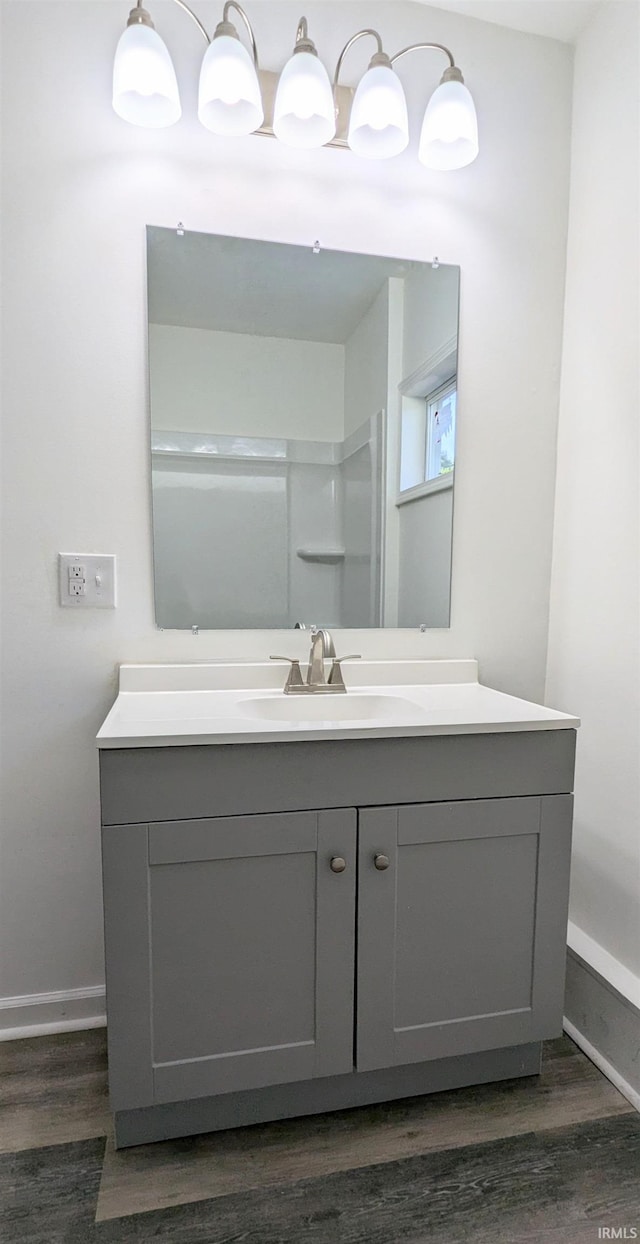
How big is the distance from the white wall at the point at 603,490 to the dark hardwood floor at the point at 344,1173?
1.32 ft

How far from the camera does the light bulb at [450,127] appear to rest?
1435 millimetres

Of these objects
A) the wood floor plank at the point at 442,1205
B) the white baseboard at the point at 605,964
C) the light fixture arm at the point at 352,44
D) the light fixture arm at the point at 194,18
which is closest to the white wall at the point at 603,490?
the white baseboard at the point at 605,964

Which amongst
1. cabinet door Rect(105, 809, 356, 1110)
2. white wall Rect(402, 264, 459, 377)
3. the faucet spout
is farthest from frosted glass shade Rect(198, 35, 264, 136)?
cabinet door Rect(105, 809, 356, 1110)

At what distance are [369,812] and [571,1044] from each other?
0.84 metres

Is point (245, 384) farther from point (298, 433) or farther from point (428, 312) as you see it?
point (428, 312)

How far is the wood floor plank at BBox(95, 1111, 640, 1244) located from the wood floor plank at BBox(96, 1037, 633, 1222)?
0.02 meters

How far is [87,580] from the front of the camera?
57.5 inches

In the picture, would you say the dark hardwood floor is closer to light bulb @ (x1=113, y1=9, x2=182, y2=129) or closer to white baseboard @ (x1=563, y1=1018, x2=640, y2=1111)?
white baseboard @ (x1=563, y1=1018, x2=640, y2=1111)

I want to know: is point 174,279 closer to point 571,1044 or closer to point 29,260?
point 29,260

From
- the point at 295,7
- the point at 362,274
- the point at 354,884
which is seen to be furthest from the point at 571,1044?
the point at 295,7

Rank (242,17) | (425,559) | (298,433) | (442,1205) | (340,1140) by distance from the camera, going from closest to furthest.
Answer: (442,1205) < (340,1140) < (242,17) < (298,433) < (425,559)

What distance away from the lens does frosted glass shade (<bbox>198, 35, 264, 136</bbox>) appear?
131cm

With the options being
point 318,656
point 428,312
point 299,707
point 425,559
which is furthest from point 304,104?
point 299,707

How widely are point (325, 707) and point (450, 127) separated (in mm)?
1308
